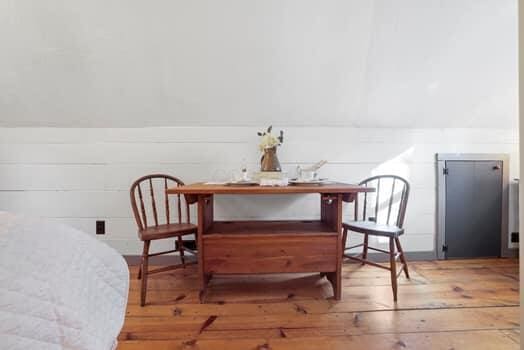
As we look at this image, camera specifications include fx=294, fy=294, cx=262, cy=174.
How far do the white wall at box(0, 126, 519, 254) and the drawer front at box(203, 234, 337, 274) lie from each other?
0.77 m

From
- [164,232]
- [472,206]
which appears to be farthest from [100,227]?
[472,206]

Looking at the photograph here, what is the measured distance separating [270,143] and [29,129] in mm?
2039

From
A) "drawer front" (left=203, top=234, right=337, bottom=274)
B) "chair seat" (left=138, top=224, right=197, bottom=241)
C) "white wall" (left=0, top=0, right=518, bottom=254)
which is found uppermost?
"white wall" (left=0, top=0, right=518, bottom=254)

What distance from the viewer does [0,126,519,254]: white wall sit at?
2471mm

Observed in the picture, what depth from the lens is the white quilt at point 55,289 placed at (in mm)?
559

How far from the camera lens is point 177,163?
2.52 metres

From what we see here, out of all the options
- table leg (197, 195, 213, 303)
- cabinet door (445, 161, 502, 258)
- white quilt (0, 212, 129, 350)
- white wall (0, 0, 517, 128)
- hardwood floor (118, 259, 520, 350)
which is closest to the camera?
white quilt (0, 212, 129, 350)

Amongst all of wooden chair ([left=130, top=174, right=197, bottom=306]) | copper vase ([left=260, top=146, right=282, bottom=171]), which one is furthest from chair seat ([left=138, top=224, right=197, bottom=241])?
copper vase ([left=260, top=146, right=282, bottom=171])

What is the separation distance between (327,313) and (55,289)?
1452 mm

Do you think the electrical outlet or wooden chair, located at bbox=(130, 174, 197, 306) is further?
the electrical outlet

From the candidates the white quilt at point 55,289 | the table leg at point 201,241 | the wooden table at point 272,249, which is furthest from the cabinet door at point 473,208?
the white quilt at point 55,289

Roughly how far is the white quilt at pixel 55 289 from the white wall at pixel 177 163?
67.6 inches

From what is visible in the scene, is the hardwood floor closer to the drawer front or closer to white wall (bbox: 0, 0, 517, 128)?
the drawer front

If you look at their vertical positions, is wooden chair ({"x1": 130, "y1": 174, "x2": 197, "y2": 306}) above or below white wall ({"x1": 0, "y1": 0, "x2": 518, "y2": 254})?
below
